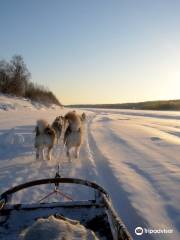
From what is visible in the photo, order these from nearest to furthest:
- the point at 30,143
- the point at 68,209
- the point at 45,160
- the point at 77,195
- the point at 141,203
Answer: the point at 68,209 < the point at 141,203 < the point at 77,195 < the point at 45,160 < the point at 30,143

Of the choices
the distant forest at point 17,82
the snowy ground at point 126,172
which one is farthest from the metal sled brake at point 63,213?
the distant forest at point 17,82

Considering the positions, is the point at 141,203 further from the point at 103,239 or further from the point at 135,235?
the point at 103,239

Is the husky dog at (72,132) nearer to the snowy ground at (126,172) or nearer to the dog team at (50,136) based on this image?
the dog team at (50,136)

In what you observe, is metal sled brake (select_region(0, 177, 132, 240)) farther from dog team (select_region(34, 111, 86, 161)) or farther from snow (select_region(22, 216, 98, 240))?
dog team (select_region(34, 111, 86, 161))

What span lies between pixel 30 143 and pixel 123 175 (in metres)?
4.77

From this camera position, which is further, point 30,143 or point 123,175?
point 30,143

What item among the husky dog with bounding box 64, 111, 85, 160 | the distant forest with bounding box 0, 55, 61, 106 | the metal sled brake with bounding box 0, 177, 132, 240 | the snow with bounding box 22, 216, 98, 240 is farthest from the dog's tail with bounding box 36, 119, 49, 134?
the distant forest with bounding box 0, 55, 61, 106

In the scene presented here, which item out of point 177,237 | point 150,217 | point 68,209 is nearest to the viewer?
point 68,209

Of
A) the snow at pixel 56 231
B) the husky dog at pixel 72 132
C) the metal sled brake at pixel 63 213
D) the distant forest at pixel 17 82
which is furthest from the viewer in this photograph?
the distant forest at pixel 17 82

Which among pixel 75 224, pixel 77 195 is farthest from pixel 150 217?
pixel 75 224

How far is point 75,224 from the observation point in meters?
2.60

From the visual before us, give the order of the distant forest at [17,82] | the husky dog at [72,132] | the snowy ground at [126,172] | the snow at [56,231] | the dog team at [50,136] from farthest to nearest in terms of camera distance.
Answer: the distant forest at [17,82], the husky dog at [72,132], the dog team at [50,136], the snowy ground at [126,172], the snow at [56,231]

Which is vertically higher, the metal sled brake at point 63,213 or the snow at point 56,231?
the snow at point 56,231

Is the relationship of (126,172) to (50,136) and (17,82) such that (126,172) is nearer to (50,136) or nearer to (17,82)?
(50,136)
